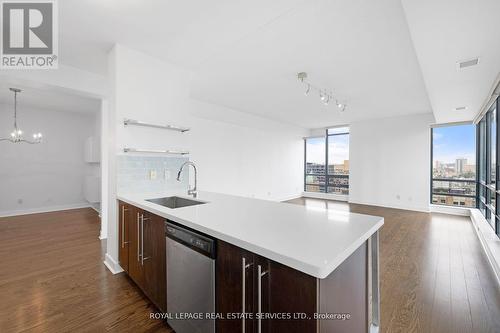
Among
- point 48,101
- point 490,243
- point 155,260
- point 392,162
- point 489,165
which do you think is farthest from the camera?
point 392,162

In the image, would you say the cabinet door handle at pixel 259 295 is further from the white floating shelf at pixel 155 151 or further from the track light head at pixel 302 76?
the track light head at pixel 302 76

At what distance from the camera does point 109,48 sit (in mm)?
2627

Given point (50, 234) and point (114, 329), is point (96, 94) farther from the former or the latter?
point (114, 329)

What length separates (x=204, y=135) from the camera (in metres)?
5.12

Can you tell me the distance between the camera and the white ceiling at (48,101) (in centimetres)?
434

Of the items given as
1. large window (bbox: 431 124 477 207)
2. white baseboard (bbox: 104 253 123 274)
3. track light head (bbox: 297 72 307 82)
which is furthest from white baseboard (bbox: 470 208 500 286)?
white baseboard (bbox: 104 253 123 274)

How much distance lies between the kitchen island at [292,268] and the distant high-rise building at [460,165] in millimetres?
5991

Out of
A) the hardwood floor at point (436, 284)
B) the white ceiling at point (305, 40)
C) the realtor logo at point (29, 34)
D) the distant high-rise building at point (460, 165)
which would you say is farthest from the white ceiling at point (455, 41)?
the realtor logo at point (29, 34)

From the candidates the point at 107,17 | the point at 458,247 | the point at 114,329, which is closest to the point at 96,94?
the point at 107,17

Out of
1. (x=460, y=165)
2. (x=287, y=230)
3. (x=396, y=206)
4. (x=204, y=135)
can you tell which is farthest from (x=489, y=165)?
(x=204, y=135)

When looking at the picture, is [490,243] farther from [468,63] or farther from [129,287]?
[129,287]

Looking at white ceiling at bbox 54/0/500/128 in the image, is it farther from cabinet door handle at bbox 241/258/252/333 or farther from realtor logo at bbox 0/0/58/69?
cabinet door handle at bbox 241/258/252/333

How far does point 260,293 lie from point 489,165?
17.8 ft

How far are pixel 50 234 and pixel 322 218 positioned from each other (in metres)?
4.66
